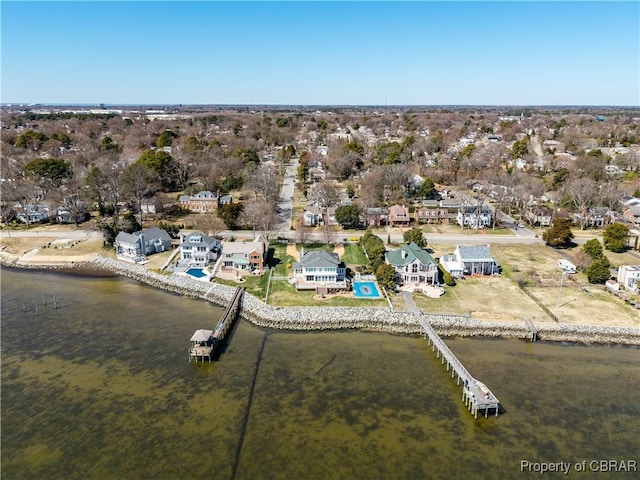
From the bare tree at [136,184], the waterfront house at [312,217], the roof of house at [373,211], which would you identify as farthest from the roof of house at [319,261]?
the bare tree at [136,184]

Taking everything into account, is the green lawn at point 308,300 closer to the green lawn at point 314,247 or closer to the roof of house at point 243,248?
the roof of house at point 243,248

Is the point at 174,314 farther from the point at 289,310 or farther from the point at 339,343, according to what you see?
the point at 339,343

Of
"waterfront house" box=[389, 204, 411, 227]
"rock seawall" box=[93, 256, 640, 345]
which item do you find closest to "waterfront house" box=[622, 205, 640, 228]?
"waterfront house" box=[389, 204, 411, 227]

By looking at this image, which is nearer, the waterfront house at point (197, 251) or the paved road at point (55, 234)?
the waterfront house at point (197, 251)

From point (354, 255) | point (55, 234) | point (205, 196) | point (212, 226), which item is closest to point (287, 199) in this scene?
point (205, 196)

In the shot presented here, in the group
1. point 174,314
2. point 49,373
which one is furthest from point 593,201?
point 49,373
